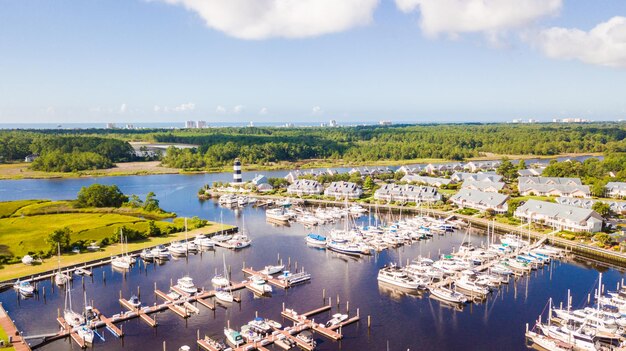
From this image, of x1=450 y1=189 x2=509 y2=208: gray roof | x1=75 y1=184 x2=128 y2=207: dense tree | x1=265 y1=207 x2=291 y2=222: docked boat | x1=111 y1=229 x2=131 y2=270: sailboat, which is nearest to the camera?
x1=111 y1=229 x2=131 y2=270: sailboat

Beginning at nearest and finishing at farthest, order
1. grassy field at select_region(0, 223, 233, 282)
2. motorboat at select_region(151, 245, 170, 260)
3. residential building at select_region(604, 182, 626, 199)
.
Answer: grassy field at select_region(0, 223, 233, 282) → motorboat at select_region(151, 245, 170, 260) → residential building at select_region(604, 182, 626, 199)

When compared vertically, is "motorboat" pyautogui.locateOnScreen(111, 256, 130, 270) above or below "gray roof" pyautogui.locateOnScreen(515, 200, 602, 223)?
below

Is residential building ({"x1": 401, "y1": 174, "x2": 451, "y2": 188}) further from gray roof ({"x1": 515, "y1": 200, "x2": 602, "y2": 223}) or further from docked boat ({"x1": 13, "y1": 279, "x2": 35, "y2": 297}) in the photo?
docked boat ({"x1": 13, "y1": 279, "x2": 35, "y2": 297})

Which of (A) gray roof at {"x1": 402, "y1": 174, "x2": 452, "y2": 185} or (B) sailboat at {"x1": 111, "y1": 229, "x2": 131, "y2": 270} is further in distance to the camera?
(A) gray roof at {"x1": 402, "y1": 174, "x2": 452, "y2": 185}

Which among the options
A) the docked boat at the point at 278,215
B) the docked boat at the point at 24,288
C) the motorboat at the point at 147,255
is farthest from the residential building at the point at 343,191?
the docked boat at the point at 24,288

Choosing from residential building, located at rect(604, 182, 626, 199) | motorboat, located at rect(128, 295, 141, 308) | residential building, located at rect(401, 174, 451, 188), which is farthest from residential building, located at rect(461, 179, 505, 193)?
motorboat, located at rect(128, 295, 141, 308)

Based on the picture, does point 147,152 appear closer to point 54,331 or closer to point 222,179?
point 222,179

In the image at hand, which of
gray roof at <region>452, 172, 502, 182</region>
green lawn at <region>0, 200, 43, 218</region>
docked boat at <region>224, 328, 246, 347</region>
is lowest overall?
docked boat at <region>224, 328, 246, 347</region>
